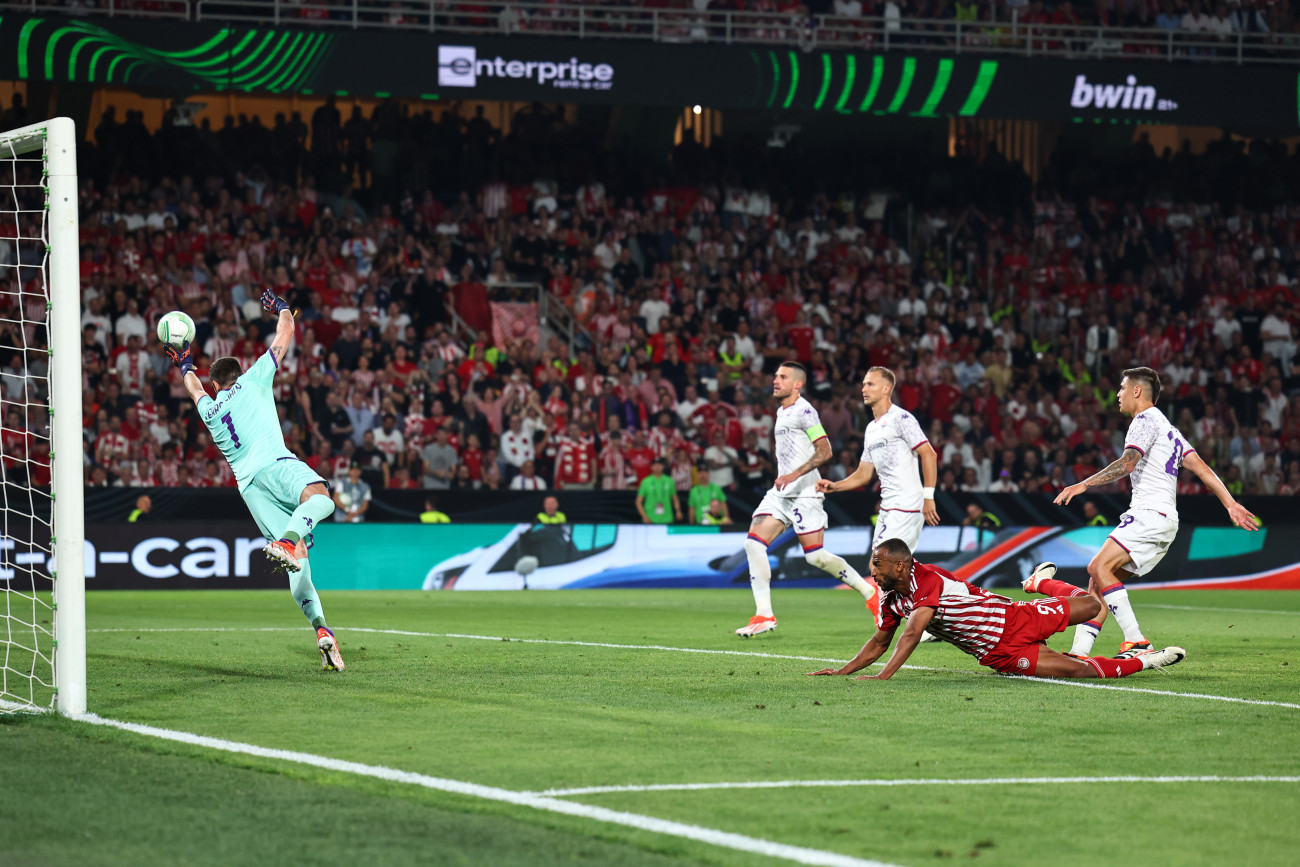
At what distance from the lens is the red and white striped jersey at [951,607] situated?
9500mm

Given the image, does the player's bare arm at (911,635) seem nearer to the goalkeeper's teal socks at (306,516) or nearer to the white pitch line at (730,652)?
the white pitch line at (730,652)

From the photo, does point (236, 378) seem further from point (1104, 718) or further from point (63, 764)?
point (1104, 718)

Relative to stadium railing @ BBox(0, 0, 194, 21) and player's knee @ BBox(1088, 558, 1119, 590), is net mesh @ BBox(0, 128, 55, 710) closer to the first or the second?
stadium railing @ BBox(0, 0, 194, 21)

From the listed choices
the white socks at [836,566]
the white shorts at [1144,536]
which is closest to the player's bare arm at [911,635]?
the white shorts at [1144,536]

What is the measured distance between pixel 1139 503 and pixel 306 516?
5796 millimetres

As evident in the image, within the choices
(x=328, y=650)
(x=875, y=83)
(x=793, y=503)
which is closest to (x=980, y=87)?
(x=875, y=83)

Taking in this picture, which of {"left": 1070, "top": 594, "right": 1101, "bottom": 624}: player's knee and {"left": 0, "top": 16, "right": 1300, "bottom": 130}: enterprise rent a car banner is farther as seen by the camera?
{"left": 0, "top": 16, "right": 1300, "bottom": 130}: enterprise rent a car banner

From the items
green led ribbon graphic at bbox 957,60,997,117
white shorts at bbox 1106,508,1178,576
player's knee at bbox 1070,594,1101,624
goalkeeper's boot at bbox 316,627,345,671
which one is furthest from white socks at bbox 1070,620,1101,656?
green led ribbon graphic at bbox 957,60,997,117

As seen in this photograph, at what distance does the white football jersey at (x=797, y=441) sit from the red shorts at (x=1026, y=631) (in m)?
4.53

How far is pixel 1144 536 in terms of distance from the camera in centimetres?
1125

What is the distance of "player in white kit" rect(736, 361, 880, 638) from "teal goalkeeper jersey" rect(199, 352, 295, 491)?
4967 millimetres

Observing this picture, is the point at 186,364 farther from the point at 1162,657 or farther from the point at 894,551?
the point at 1162,657

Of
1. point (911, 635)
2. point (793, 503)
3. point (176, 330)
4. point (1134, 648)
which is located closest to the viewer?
point (911, 635)

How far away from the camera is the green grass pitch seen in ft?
16.9
